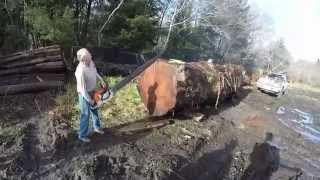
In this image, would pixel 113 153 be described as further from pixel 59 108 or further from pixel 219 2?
pixel 219 2

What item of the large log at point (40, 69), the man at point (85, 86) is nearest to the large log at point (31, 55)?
the large log at point (40, 69)

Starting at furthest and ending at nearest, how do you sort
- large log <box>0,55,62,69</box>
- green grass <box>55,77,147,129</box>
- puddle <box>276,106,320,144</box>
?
puddle <box>276,106,320,144</box>
large log <box>0,55,62,69</box>
green grass <box>55,77,147,129</box>

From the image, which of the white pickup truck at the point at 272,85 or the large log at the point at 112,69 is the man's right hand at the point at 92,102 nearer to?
the large log at the point at 112,69

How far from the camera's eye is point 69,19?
14.1m

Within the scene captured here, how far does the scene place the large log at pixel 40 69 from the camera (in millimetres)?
10470

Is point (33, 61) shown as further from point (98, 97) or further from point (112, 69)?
point (112, 69)

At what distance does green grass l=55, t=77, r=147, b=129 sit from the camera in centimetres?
906

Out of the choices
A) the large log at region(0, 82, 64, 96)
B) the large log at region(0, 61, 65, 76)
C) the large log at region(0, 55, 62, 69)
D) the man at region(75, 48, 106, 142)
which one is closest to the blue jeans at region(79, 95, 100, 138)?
the man at region(75, 48, 106, 142)

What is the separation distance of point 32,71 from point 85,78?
13.6 ft

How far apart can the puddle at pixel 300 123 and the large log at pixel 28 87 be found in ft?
26.3

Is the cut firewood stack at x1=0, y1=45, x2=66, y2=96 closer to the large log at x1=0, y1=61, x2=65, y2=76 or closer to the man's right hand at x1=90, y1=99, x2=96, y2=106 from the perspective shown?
the large log at x1=0, y1=61, x2=65, y2=76

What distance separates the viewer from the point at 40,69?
36.3 feet

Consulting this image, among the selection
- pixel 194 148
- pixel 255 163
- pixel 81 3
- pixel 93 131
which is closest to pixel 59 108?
pixel 93 131

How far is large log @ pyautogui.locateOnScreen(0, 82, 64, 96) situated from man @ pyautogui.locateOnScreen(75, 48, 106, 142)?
121 inches
